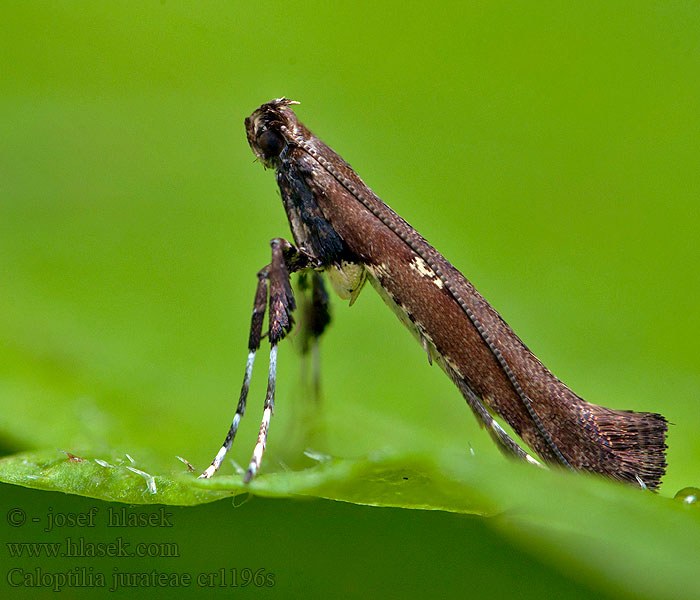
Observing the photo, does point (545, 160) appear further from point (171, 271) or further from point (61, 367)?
point (61, 367)

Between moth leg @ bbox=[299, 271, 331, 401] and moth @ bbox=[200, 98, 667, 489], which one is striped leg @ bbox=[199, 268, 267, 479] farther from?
moth leg @ bbox=[299, 271, 331, 401]

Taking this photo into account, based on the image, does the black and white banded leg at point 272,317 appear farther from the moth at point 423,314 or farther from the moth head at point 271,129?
the moth head at point 271,129

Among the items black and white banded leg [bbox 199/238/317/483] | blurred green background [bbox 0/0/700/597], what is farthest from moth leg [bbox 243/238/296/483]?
blurred green background [bbox 0/0/700/597]

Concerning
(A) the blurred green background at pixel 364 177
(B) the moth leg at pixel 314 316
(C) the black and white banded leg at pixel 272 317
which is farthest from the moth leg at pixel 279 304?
(B) the moth leg at pixel 314 316

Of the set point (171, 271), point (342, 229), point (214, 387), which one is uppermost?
point (171, 271)

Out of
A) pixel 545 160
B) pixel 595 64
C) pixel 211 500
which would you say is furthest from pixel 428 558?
pixel 595 64
